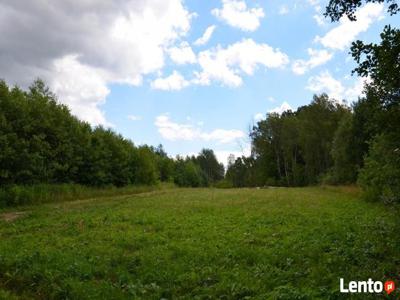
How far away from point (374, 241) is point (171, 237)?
6370mm

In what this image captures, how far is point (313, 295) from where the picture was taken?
21.0 ft

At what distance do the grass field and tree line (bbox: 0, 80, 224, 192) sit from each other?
36.1ft

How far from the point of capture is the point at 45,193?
2673cm

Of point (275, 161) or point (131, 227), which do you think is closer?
point (131, 227)

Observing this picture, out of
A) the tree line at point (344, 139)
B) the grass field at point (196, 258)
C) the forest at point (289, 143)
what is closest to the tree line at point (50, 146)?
the forest at point (289, 143)

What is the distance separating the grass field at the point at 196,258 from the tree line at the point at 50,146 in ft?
36.1

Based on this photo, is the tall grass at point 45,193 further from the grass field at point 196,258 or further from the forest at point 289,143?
the grass field at point 196,258

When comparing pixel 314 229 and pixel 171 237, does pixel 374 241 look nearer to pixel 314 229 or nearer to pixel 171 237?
pixel 314 229

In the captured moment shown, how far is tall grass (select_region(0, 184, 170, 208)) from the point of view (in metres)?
23.6

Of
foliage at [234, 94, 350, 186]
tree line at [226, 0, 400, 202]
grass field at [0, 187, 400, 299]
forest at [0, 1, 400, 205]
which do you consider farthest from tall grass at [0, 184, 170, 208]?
foliage at [234, 94, 350, 186]

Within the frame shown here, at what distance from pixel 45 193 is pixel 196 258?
65.9 ft

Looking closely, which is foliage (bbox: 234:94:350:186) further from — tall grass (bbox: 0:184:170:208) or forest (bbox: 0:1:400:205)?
tall grass (bbox: 0:184:170:208)

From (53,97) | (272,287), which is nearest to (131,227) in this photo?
(272,287)
